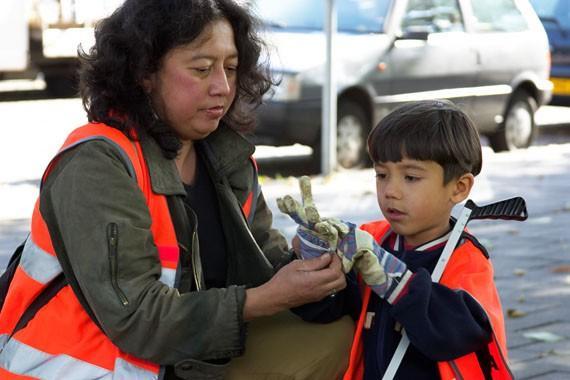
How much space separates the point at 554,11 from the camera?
44.7 feet

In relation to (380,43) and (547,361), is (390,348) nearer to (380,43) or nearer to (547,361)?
(547,361)

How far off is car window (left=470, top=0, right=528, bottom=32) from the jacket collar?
7483 mm

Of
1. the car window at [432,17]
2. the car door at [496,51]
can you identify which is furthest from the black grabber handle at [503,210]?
the car door at [496,51]

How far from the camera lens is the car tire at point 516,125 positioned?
1105 cm

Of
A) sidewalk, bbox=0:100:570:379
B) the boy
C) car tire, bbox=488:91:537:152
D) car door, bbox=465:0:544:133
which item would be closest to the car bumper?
sidewalk, bbox=0:100:570:379

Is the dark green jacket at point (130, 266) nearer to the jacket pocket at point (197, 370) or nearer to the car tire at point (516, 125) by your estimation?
the jacket pocket at point (197, 370)

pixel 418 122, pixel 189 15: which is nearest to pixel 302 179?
pixel 418 122

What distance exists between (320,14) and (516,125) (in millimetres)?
2312

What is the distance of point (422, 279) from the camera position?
2.71 m

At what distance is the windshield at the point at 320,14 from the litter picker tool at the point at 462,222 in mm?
6964

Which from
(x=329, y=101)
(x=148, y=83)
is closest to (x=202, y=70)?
(x=148, y=83)

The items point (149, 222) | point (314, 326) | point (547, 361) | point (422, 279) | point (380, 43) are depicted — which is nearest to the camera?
point (422, 279)

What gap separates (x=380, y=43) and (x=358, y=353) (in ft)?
22.8

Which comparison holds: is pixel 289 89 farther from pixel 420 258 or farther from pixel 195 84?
pixel 420 258
